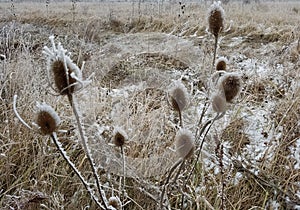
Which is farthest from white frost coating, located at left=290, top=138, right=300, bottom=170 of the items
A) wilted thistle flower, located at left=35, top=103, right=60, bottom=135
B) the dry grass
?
wilted thistle flower, located at left=35, top=103, right=60, bottom=135

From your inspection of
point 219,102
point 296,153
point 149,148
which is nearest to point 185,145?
point 219,102

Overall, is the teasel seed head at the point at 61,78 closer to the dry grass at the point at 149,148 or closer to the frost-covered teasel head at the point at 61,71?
the frost-covered teasel head at the point at 61,71

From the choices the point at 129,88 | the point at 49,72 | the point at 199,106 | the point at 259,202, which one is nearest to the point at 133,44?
the point at 129,88

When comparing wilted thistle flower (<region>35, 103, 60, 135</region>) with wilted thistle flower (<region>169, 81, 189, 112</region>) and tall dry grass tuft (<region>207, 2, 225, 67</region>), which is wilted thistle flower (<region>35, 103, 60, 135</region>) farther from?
tall dry grass tuft (<region>207, 2, 225, 67</region>)

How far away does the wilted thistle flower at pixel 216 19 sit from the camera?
835 millimetres

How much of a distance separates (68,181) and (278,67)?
7.19 ft

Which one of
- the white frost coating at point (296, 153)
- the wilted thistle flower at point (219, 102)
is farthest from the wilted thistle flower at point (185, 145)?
the white frost coating at point (296, 153)

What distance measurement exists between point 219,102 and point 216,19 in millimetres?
245

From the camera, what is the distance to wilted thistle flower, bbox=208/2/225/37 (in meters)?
0.84

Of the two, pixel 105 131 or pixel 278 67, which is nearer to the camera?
pixel 105 131

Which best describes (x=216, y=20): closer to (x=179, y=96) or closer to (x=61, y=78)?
(x=179, y=96)

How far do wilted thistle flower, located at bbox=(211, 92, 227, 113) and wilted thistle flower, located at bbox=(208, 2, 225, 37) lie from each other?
20 cm

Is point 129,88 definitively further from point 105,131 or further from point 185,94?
point 185,94

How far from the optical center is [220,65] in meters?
0.95
